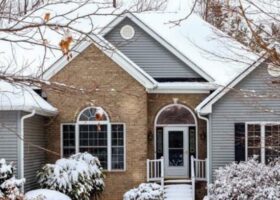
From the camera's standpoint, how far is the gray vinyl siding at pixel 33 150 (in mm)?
21266

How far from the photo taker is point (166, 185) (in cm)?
2408

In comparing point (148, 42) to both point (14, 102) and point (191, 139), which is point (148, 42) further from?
point (14, 102)

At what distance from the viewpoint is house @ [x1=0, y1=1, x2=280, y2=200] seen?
22328 millimetres

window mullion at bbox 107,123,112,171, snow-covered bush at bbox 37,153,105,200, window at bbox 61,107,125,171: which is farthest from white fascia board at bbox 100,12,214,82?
snow-covered bush at bbox 37,153,105,200

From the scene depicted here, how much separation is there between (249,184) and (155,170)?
5.18 meters

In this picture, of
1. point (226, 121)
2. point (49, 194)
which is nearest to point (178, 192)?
point (226, 121)

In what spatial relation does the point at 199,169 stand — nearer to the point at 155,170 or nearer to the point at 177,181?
the point at 177,181

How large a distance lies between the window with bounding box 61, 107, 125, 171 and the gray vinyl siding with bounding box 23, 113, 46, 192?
2.54ft

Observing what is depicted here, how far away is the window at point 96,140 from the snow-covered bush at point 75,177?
1.44 meters

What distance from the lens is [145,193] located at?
21.4 meters

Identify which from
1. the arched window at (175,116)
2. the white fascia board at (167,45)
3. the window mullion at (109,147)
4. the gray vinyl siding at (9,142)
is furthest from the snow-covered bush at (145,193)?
the white fascia board at (167,45)

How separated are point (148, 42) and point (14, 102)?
6.60 m

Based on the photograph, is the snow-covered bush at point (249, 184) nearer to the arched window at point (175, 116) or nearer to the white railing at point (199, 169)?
the white railing at point (199, 169)

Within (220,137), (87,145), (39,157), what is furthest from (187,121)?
(39,157)
